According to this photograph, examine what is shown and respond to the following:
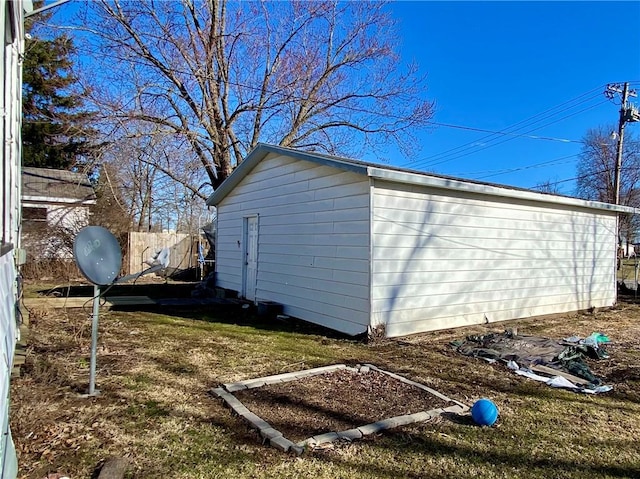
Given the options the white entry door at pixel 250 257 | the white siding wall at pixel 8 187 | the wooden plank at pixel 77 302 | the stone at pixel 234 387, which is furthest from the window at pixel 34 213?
the stone at pixel 234 387

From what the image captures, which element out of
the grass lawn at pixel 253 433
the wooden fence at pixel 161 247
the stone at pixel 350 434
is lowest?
the grass lawn at pixel 253 433

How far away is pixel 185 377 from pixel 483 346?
400 cm

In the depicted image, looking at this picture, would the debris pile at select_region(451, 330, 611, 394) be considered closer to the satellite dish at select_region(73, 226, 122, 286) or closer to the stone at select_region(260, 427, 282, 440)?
the stone at select_region(260, 427, 282, 440)

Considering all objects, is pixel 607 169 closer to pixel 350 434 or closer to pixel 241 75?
pixel 241 75

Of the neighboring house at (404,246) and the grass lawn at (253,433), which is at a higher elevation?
the neighboring house at (404,246)

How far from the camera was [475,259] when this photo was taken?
7617 mm

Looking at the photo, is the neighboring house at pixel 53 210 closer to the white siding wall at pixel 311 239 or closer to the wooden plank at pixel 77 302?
the wooden plank at pixel 77 302

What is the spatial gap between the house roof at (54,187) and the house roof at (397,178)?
7.58 metres

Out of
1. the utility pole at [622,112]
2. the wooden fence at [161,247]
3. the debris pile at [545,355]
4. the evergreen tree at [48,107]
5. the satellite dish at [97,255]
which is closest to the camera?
the satellite dish at [97,255]

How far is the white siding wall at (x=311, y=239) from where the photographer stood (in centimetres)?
646

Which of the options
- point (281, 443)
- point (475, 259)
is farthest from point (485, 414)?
point (475, 259)

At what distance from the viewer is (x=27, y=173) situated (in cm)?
1645

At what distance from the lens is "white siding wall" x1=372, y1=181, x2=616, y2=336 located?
6.45 metres

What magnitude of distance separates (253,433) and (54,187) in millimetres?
16533
